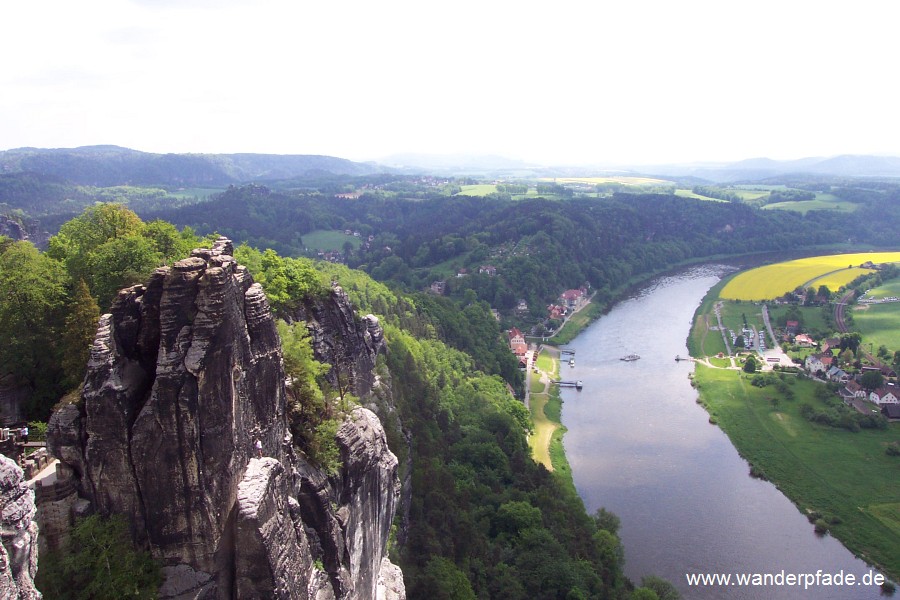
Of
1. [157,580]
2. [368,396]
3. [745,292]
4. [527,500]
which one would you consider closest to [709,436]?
[527,500]

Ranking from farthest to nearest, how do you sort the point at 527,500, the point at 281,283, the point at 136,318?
the point at 527,500 → the point at 281,283 → the point at 136,318

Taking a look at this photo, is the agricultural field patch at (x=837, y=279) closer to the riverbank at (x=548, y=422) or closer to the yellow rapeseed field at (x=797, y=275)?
the yellow rapeseed field at (x=797, y=275)

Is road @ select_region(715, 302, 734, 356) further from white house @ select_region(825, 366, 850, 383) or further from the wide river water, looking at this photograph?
white house @ select_region(825, 366, 850, 383)

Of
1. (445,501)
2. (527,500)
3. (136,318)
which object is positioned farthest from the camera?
(527,500)

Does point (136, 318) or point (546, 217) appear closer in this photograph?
point (136, 318)

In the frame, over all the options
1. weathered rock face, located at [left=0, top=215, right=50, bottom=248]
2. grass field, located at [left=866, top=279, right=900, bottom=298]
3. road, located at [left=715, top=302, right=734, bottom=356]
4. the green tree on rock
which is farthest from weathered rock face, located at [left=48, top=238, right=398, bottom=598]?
grass field, located at [left=866, top=279, right=900, bottom=298]

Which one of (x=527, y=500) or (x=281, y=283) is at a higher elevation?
(x=281, y=283)

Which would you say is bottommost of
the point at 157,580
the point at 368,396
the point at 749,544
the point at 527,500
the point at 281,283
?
the point at 749,544

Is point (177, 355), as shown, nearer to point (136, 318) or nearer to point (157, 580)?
point (136, 318)
